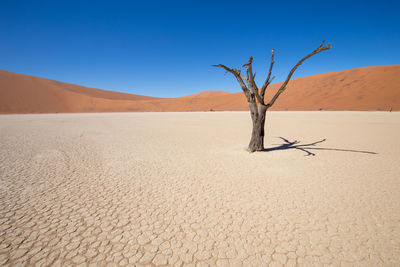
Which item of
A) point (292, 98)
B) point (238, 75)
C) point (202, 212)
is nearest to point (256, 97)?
point (238, 75)

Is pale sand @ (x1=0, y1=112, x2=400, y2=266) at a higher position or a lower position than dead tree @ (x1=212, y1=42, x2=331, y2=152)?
lower

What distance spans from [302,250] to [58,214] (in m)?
4.12

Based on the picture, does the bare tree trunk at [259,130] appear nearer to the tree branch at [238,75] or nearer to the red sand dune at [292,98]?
the tree branch at [238,75]

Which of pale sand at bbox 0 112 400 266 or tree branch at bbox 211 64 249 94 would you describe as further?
tree branch at bbox 211 64 249 94

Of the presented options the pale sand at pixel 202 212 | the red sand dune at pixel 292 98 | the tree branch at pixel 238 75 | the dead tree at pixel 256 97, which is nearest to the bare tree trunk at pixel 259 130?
the dead tree at pixel 256 97

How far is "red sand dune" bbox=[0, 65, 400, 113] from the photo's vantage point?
127 ft

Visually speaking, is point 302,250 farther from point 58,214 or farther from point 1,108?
point 1,108

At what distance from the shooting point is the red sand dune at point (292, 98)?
38.8 meters

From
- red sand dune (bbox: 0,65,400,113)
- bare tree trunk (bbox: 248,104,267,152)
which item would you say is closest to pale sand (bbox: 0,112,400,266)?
bare tree trunk (bbox: 248,104,267,152)

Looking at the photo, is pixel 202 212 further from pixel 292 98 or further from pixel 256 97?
pixel 292 98

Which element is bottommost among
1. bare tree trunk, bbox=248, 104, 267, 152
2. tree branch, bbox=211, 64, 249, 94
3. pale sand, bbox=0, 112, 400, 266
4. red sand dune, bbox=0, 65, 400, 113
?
pale sand, bbox=0, 112, 400, 266

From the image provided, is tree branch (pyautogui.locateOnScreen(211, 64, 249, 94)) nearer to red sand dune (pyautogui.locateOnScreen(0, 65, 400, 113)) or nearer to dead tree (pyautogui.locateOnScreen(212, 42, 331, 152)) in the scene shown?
dead tree (pyautogui.locateOnScreen(212, 42, 331, 152))

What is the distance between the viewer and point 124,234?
2754mm

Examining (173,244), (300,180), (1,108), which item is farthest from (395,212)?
(1,108)
